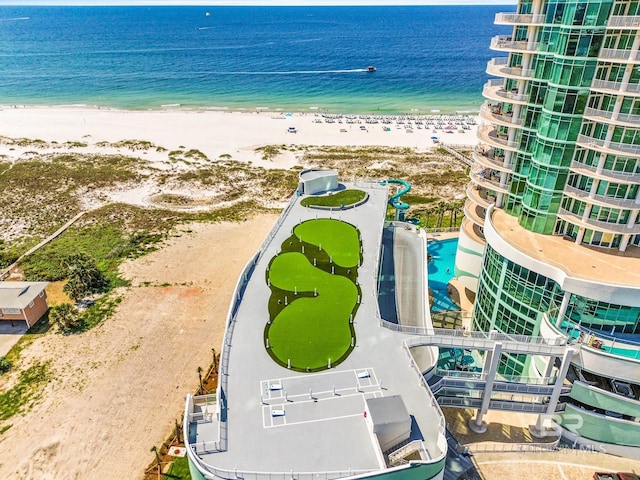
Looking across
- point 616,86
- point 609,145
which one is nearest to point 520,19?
point 616,86

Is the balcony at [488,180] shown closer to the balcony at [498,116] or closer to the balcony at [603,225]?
the balcony at [498,116]

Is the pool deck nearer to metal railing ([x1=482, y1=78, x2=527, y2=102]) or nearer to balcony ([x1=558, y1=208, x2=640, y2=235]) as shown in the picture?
balcony ([x1=558, y1=208, x2=640, y2=235])

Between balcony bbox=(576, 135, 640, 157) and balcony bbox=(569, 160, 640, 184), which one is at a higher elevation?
balcony bbox=(576, 135, 640, 157)

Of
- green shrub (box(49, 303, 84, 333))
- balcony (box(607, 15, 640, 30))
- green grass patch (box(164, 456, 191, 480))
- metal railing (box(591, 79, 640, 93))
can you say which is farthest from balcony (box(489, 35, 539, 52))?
green shrub (box(49, 303, 84, 333))

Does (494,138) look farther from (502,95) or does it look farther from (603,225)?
(603,225)

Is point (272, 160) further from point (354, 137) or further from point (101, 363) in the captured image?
point (101, 363)

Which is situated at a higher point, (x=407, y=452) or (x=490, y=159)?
(x=490, y=159)
